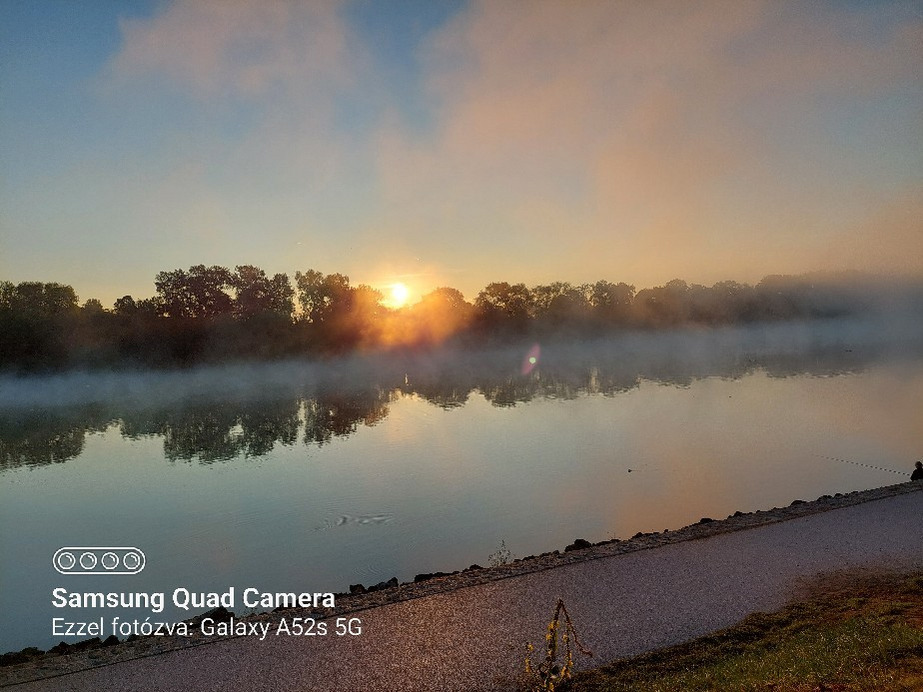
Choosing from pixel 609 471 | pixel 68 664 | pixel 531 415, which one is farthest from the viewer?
pixel 531 415

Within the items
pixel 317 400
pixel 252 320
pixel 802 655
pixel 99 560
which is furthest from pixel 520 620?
pixel 252 320

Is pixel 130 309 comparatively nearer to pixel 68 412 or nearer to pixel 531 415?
pixel 68 412

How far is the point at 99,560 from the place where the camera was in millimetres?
17641

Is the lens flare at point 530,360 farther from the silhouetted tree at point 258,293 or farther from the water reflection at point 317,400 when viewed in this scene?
the silhouetted tree at point 258,293

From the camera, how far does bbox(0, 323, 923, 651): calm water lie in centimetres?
1653

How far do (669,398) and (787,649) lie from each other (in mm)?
40744

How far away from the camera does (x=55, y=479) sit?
2881 cm

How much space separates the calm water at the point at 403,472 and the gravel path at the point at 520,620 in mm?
4086

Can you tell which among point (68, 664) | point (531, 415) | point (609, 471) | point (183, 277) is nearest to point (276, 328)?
point (183, 277)

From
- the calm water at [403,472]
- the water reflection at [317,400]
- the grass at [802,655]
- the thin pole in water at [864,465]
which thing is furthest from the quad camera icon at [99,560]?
the thin pole in water at [864,465]

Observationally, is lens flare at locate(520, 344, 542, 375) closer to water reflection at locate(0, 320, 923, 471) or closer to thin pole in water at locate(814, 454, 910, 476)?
water reflection at locate(0, 320, 923, 471)

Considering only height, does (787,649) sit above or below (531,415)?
below

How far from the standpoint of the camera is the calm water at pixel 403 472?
54.2 feet

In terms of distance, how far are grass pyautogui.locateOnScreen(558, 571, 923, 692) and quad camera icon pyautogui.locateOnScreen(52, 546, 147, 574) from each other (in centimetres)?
1397
